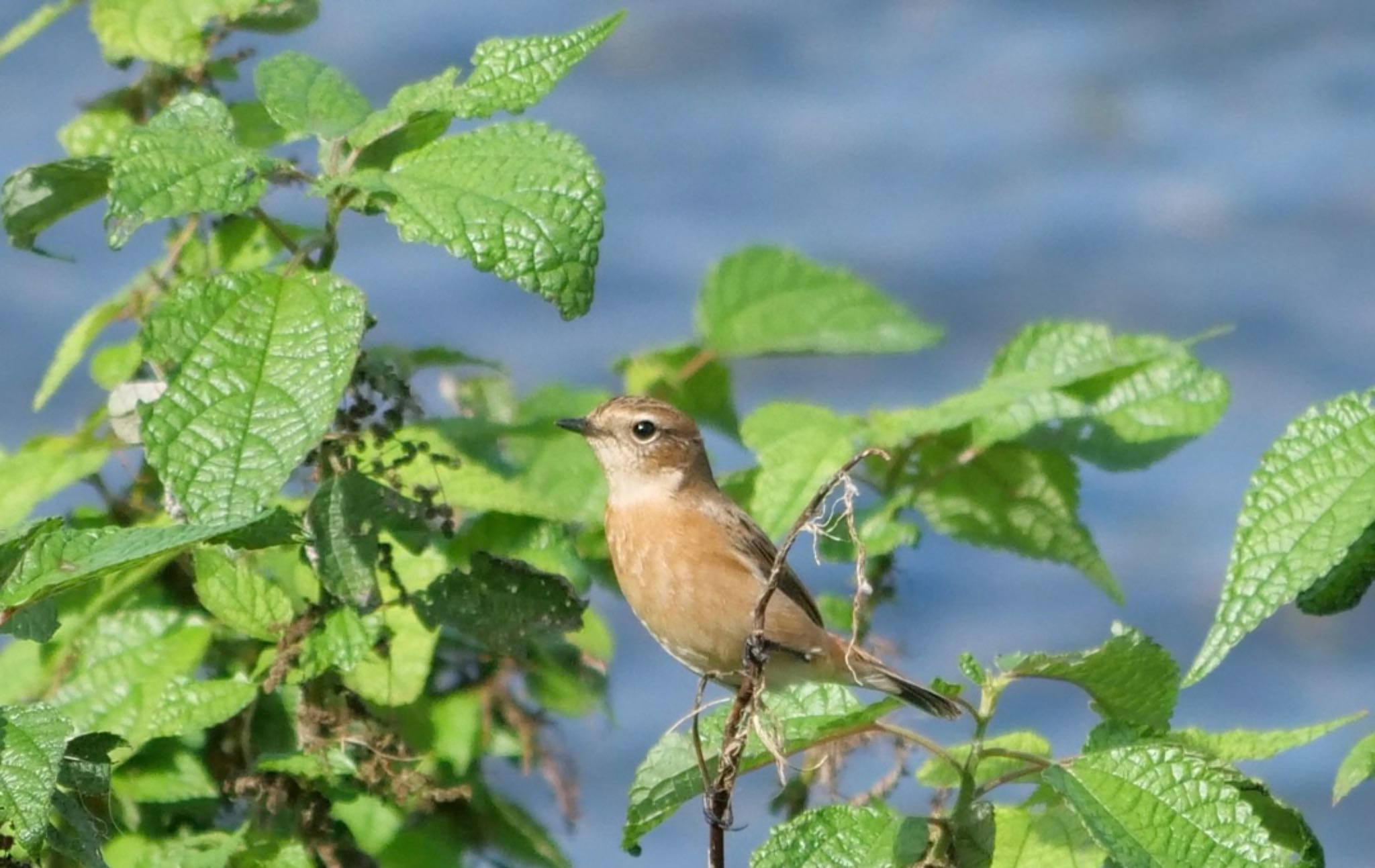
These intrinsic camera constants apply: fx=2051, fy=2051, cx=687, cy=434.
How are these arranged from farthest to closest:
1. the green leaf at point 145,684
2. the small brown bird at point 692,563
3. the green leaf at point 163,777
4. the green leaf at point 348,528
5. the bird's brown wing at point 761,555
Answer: the bird's brown wing at point 761,555
the small brown bird at point 692,563
the green leaf at point 163,777
the green leaf at point 145,684
the green leaf at point 348,528

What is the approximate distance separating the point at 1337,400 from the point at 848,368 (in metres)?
8.41

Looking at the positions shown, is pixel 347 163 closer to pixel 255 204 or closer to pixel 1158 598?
pixel 255 204

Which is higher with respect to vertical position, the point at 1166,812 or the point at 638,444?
the point at 1166,812

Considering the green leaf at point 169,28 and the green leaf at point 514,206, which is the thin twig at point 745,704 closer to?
the green leaf at point 514,206

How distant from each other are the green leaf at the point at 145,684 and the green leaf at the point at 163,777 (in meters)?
0.09

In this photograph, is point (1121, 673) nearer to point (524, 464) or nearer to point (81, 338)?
point (524, 464)

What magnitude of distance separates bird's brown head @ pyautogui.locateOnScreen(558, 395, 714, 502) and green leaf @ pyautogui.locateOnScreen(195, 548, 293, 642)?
836 millimetres

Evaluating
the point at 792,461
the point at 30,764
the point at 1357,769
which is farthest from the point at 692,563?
the point at 30,764

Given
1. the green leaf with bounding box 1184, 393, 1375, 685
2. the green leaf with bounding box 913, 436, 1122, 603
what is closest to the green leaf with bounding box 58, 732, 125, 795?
the green leaf with bounding box 1184, 393, 1375, 685

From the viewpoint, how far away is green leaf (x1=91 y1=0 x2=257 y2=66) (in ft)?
12.9

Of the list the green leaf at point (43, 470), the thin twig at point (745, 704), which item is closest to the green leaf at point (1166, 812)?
the thin twig at point (745, 704)

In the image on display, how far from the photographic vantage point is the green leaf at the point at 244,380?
2773mm

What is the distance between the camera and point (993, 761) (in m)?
3.03

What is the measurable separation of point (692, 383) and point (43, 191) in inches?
68.5
